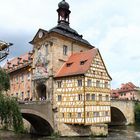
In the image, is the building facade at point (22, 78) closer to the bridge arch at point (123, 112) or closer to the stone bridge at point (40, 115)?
the stone bridge at point (40, 115)

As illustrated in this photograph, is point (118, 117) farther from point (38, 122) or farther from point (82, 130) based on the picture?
point (38, 122)

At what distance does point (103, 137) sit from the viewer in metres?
28.4

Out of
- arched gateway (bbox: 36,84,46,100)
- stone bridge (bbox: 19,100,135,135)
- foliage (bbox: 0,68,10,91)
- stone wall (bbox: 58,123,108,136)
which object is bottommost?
stone wall (bbox: 58,123,108,136)

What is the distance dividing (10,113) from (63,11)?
26.7 meters

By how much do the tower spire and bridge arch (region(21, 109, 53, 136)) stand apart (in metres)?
14.1

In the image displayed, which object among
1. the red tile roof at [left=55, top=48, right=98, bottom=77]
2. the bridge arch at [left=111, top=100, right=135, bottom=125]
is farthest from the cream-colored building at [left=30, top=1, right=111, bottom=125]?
the bridge arch at [left=111, top=100, right=135, bottom=125]

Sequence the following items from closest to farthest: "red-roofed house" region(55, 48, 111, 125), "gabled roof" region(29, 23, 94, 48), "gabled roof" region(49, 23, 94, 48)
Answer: "red-roofed house" region(55, 48, 111, 125)
"gabled roof" region(29, 23, 94, 48)
"gabled roof" region(49, 23, 94, 48)

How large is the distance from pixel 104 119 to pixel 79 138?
4.58 m

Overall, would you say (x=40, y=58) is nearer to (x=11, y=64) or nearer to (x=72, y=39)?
(x=72, y=39)

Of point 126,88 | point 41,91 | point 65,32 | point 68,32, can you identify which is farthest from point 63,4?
point 126,88

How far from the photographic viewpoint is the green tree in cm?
1324

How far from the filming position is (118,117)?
152ft

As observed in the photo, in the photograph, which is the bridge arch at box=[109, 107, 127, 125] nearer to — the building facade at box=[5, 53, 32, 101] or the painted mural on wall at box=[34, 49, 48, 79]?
the building facade at box=[5, 53, 32, 101]

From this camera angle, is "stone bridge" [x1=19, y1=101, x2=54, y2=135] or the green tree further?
"stone bridge" [x1=19, y1=101, x2=54, y2=135]
